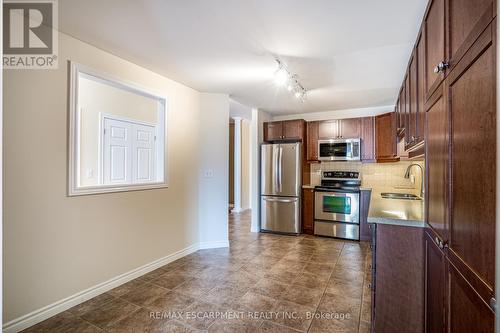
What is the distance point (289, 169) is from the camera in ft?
15.4

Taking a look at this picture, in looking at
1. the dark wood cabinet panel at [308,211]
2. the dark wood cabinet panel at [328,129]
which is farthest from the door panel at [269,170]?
the dark wood cabinet panel at [328,129]

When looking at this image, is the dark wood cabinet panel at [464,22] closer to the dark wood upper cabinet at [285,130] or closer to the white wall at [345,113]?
the dark wood upper cabinet at [285,130]

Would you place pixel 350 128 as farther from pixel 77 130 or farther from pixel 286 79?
pixel 77 130

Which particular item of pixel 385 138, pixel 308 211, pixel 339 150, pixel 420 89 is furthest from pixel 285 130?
pixel 420 89

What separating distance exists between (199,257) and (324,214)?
7.44ft

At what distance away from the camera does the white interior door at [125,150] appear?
12.0ft

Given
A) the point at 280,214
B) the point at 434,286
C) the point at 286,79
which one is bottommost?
the point at 280,214

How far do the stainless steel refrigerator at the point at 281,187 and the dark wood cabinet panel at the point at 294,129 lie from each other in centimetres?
21

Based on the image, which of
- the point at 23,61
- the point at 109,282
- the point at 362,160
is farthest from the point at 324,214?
the point at 23,61

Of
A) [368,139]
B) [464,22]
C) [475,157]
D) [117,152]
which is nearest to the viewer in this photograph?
[475,157]

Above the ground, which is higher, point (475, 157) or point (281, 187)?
point (475, 157)

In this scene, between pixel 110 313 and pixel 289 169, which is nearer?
pixel 110 313

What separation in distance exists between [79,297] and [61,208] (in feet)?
2.66

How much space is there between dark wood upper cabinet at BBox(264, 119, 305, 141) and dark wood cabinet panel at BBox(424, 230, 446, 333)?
344 cm
